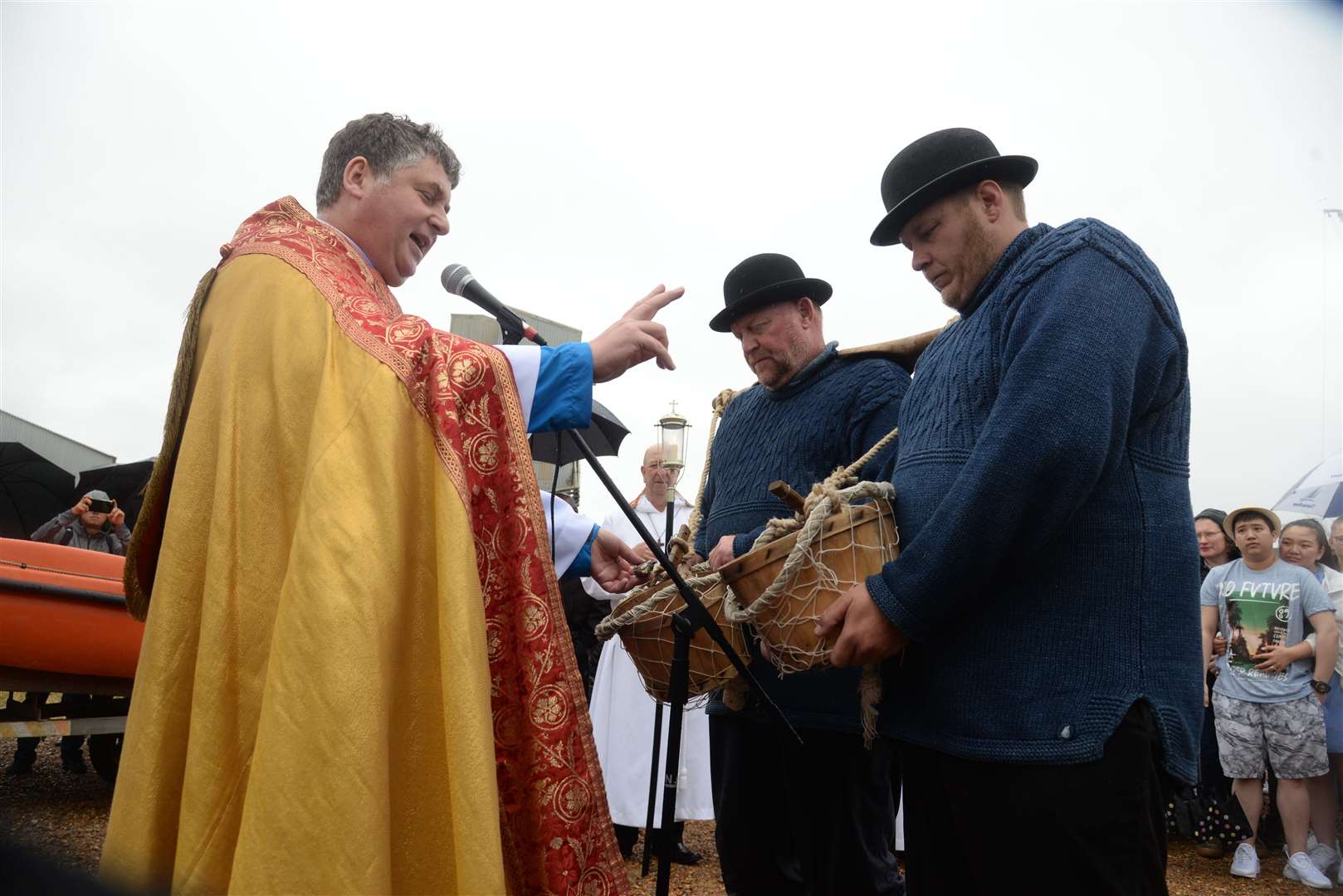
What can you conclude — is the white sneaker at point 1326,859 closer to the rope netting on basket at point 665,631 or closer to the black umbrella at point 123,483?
the rope netting on basket at point 665,631

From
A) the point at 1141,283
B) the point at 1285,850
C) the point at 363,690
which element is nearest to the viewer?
the point at 363,690

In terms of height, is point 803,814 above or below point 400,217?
below

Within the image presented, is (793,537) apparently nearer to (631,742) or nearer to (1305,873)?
(631,742)

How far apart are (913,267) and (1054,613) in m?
0.94

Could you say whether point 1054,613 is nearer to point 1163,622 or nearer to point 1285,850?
point 1163,622

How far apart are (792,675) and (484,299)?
4.48ft

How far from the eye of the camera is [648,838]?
3.16 meters

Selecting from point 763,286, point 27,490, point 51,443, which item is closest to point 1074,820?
point 763,286

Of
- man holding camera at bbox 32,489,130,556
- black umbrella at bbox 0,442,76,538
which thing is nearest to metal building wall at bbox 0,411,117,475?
black umbrella at bbox 0,442,76,538

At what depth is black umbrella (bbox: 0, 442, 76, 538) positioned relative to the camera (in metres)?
10.4

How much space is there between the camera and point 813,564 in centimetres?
192

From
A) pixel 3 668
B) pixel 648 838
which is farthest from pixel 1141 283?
pixel 3 668

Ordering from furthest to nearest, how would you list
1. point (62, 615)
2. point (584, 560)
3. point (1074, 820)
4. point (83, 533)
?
point (83, 533) < point (62, 615) < point (584, 560) < point (1074, 820)

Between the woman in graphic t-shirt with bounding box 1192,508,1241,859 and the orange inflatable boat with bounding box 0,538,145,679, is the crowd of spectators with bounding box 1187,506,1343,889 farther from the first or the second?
the orange inflatable boat with bounding box 0,538,145,679
